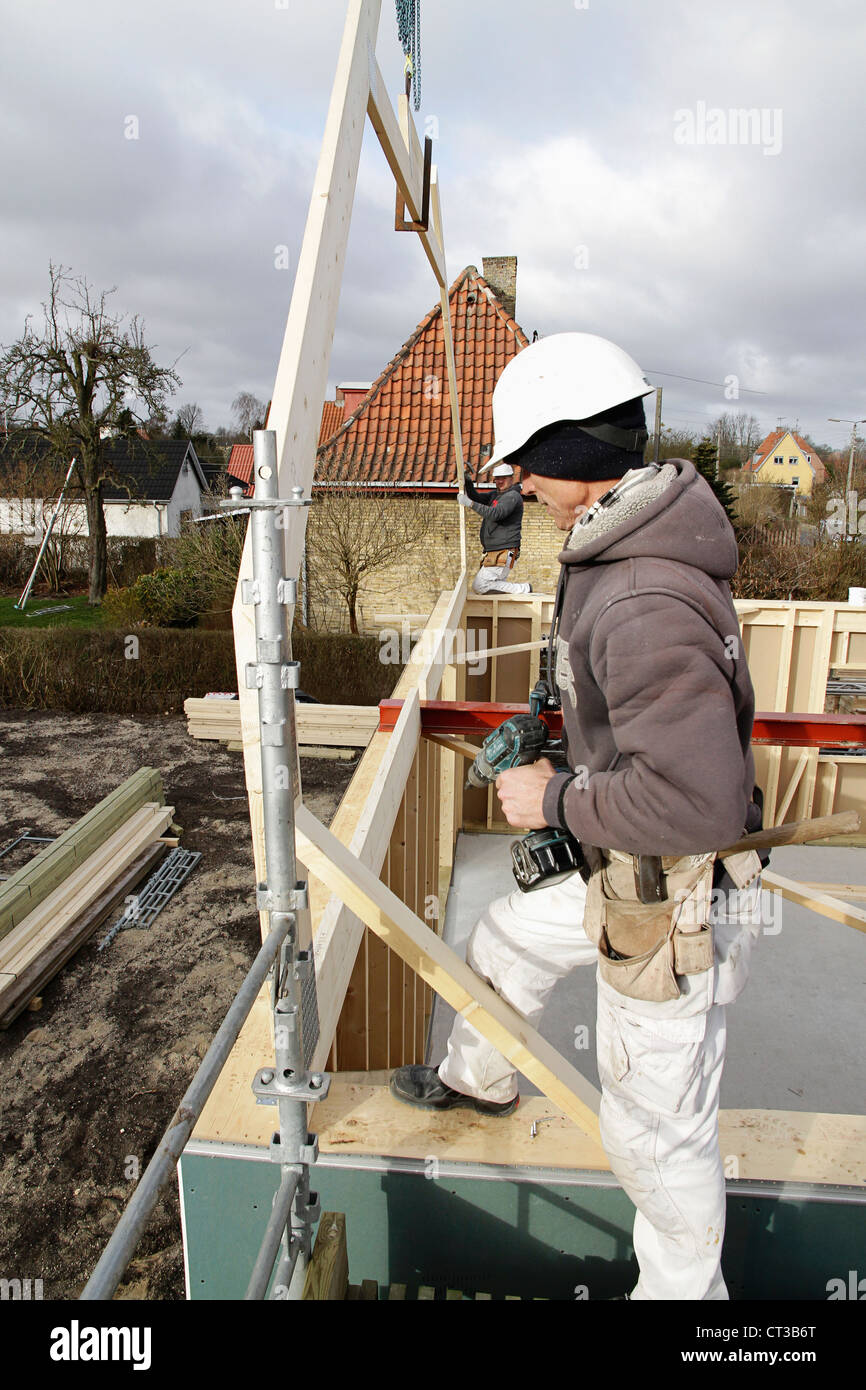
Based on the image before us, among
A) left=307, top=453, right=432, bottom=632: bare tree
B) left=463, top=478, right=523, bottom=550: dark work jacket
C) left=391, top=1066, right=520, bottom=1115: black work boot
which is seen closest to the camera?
left=391, top=1066, right=520, bottom=1115: black work boot

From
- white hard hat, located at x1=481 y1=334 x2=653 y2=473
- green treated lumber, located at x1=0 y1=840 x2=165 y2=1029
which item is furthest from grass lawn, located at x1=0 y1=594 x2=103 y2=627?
white hard hat, located at x1=481 y1=334 x2=653 y2=473

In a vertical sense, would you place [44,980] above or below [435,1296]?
below

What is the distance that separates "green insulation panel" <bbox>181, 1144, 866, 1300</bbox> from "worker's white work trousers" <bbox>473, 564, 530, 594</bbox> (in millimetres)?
7009

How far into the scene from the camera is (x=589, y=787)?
1630mm

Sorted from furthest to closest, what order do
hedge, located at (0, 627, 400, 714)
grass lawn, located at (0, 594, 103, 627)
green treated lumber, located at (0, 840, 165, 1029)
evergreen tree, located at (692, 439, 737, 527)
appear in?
evergreen tree, located at (692, 439, 737, 527), grass lawn, located at (0, 594, 103, 627), hedge, located at (0, 627, 400, 714), green treated lumber, located at (0, 840, 165, 1029)

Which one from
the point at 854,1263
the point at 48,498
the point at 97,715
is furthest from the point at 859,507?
the point at 854,1263

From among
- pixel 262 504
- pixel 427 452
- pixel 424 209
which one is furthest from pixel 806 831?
pixel 427 452

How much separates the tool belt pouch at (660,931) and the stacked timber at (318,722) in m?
9.79

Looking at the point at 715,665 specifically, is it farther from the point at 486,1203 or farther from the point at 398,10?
the point at 398,10

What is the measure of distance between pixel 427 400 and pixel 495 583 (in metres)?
7.30

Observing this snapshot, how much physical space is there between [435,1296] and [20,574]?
25769 mm

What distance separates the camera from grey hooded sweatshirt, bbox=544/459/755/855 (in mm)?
1432

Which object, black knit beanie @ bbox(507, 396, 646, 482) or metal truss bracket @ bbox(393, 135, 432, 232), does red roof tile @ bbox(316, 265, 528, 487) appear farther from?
black knit beanie @ bbox(507, 396, 646, 482)
